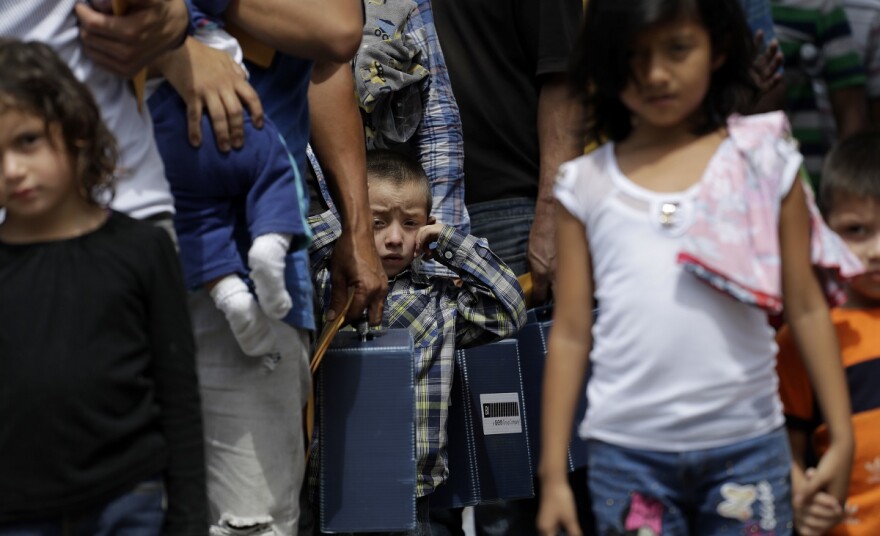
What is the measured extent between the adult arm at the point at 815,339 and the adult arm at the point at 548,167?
60.9 inches

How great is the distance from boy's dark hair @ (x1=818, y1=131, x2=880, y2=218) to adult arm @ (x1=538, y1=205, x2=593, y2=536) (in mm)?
657

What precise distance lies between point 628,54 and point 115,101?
3.33 feet

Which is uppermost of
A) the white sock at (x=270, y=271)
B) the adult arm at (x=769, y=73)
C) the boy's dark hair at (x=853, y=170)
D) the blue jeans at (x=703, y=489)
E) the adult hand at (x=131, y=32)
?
the adult hand at (x=131, y=32)

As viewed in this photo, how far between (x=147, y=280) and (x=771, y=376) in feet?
3.95

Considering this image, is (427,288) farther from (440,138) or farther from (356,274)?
(356,274)

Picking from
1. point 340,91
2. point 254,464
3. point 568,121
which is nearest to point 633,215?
point 254,464

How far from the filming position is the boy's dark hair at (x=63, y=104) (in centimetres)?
255

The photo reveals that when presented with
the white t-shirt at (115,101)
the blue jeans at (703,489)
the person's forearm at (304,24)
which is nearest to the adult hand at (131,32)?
the white t-shirt at (115,101)

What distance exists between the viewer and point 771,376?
2.76 m

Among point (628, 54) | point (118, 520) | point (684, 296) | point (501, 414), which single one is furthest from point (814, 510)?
point (501, 414)

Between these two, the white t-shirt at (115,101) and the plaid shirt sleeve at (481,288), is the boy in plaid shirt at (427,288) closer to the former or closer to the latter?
the plaid shirt sleeve at (481,288)

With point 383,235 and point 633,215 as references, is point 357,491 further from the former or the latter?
point 633,215

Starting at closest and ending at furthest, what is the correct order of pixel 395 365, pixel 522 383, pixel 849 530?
pixel 849 530 → pixel 395 365 → pixel 522 383

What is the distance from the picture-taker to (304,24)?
10.8ft
